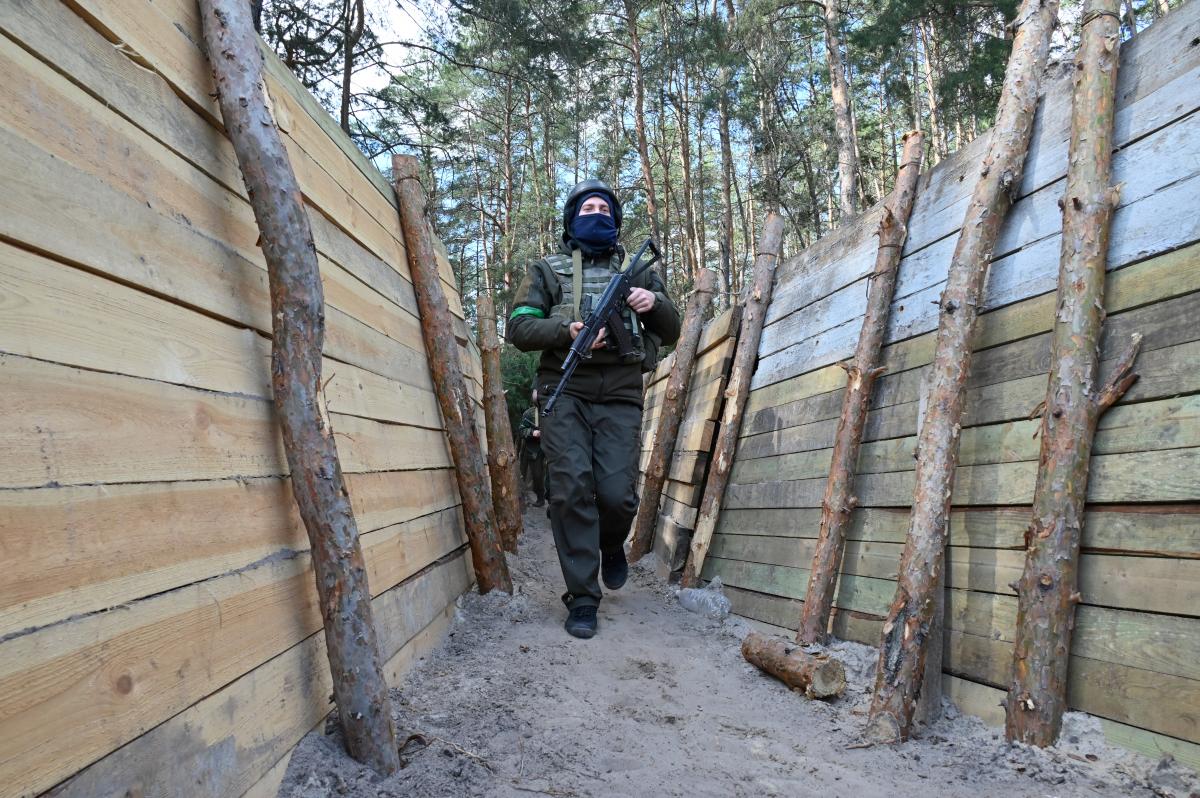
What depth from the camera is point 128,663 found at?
1.30m

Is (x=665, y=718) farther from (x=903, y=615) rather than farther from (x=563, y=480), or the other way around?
(x=563, y=480)

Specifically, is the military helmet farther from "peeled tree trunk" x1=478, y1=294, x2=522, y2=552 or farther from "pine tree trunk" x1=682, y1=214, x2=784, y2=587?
"peeled tree trunk" x1=478, y1=294, x2=522, y2=552

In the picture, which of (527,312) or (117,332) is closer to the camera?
(117,332)

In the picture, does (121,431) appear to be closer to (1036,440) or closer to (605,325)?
(1036,440)

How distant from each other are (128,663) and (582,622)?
8.73ft

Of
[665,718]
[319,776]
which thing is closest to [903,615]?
[665,718]

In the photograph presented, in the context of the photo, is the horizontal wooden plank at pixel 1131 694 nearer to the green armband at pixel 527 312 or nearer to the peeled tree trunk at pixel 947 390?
the peeled tree trunk at pixel 947 390

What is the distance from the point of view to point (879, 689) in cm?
249

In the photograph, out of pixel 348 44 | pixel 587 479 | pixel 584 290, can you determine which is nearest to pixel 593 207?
pixel 584 290

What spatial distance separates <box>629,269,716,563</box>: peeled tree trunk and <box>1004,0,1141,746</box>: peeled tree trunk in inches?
146

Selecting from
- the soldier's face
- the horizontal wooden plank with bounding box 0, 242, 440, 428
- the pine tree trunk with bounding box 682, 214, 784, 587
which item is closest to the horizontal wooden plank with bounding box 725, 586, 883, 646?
the pine tree trunk with bounding box 682, 214, 784, 587

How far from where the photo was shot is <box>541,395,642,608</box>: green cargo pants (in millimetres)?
3914

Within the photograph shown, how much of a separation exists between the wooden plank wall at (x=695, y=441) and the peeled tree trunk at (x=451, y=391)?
151cm

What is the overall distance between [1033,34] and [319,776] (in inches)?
142
